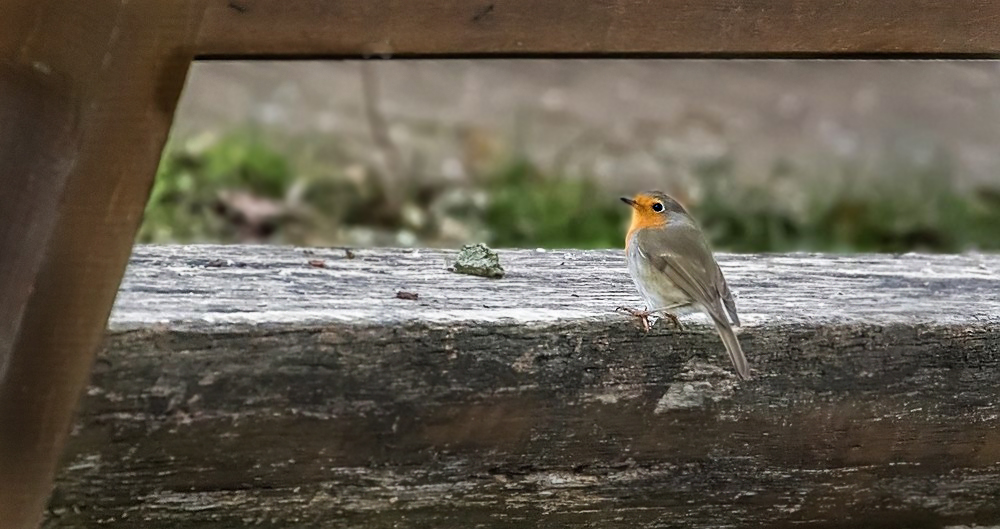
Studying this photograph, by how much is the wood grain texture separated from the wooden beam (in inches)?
2.3

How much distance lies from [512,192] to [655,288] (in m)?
2.82

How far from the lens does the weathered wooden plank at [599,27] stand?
138 cm

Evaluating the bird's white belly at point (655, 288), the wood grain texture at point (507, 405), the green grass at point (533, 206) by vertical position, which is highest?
the green grass at point (533, 206)

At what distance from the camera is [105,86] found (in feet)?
4.60

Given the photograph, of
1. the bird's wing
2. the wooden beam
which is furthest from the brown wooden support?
the bird's wing

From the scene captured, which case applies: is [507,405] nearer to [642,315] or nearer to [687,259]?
[642,315]

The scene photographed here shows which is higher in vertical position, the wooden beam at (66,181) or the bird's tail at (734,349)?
the wooden beam at (66,181)

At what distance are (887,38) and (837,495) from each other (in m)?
0.76

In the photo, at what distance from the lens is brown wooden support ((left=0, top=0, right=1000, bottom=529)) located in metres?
1.38

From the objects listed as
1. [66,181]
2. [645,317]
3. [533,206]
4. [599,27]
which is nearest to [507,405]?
[645,317]

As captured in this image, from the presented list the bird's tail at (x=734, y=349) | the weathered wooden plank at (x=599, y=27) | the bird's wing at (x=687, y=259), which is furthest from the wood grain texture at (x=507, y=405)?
the weathered wooden plank at (x=599, y=27)

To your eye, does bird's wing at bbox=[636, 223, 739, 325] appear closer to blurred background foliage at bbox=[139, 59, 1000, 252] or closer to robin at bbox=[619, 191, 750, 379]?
robin at bbox=[619, 191, 750, 379]

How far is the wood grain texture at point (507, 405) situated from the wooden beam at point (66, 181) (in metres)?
0.06

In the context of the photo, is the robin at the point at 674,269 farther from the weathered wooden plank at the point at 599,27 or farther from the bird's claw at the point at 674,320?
the weathered wooden plank at the point at 599,27
